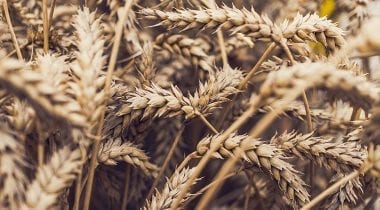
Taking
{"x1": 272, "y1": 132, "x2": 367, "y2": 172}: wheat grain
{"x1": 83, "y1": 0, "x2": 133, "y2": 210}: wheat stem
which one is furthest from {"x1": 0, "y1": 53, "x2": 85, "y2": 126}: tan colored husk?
{"x1": 272, "y1": 132, "x2": 367, "y2": 172}: wheat grain

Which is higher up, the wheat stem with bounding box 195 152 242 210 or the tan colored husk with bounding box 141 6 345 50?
the tan colored husk with bounding box 141 6 345 50

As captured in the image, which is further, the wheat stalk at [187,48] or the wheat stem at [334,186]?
the wheat stalk at [187,48]

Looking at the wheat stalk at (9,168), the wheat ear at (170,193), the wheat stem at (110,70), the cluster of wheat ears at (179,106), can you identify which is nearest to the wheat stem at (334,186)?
the cluster of wheat ears at (179,106)

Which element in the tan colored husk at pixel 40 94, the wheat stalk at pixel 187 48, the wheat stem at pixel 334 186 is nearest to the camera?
the tan colored husk at pixel 40 94

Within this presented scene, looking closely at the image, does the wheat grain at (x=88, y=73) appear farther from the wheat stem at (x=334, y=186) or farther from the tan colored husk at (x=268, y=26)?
the wheat stem at (x=334, y=186)

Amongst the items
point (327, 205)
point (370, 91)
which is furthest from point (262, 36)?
point (327, 205)

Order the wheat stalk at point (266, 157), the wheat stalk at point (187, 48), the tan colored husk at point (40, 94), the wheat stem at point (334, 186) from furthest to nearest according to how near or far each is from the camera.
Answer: the wheat stalk at point (187, 48) → the wheat stalk at point (266, 157) → the wheat stem at point (334, 186) → the tan colored husk at point (40, 94)

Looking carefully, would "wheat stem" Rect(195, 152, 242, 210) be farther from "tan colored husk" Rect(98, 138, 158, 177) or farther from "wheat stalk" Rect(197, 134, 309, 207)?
"tan colored husk" Rect(98, 138, 158, 177)

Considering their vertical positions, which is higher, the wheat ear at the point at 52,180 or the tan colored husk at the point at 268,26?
the tan colored husk at the point at 268,26
